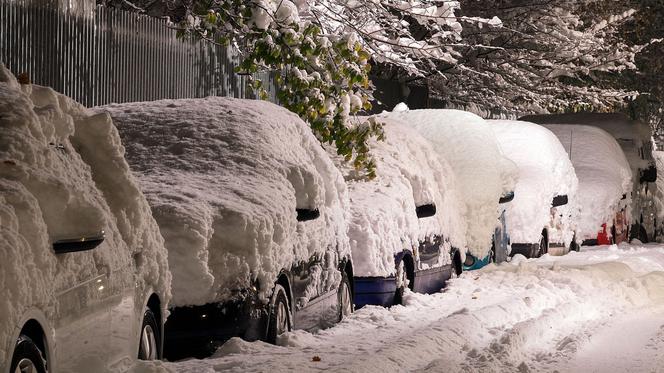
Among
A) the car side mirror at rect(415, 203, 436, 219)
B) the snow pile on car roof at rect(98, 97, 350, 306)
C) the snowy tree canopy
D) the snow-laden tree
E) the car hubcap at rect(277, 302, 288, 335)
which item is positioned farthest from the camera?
the snow-laden tree

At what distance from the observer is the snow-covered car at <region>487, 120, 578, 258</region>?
18234mm

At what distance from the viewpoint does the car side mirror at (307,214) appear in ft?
30.9

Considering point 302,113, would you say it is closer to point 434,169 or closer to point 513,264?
point 434,169

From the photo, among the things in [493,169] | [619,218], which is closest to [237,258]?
[493,169]

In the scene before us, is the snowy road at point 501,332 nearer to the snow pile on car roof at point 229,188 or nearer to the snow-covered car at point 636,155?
the snow pile on car roof at point 229,188

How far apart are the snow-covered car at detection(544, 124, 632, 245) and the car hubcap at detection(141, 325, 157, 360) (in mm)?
14337

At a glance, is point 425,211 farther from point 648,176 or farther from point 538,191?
point 648,176

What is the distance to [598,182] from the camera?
2128 centimetres

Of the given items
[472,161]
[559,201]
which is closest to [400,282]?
[472,161]

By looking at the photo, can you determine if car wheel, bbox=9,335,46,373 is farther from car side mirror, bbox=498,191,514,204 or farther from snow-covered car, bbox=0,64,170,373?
car side mirror, bbox=498,191,514,204

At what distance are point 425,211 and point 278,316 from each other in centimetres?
417

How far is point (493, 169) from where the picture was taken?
15734 mm

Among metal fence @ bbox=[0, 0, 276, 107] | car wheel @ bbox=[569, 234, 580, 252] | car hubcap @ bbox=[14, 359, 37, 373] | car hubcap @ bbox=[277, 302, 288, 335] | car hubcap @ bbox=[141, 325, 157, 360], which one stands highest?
metal fence @ bbox=[0, 0, 276, 107]

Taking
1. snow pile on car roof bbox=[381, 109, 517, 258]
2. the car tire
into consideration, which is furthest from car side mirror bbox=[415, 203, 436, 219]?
snow pile on car roof bbox=[381, 109, 517, 258]
